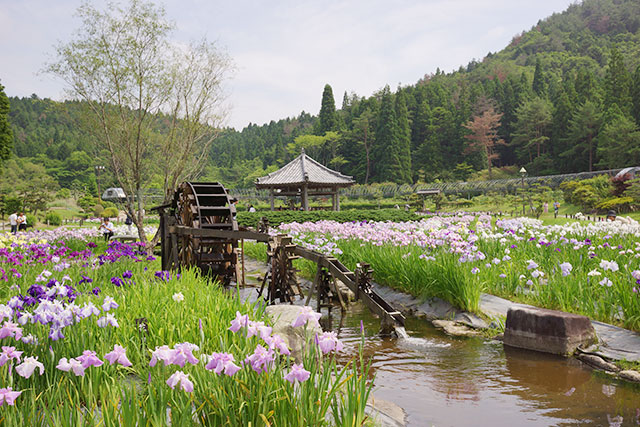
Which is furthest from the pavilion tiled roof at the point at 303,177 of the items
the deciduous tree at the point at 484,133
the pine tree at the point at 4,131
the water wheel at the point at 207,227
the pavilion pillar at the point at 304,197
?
the deciduous tree at the point at 484,133

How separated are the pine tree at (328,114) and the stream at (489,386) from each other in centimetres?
7307

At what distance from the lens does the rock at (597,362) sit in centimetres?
499

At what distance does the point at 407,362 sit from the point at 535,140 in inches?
2316

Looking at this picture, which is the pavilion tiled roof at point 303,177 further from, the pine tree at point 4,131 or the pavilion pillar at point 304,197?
the pine tree at point 4,131

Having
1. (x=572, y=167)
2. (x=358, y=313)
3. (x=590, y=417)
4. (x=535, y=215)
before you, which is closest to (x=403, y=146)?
(x=572, y=167)

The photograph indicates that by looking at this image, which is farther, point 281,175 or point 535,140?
point 535,140

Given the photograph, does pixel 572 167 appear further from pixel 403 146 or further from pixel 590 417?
pixel 590 417

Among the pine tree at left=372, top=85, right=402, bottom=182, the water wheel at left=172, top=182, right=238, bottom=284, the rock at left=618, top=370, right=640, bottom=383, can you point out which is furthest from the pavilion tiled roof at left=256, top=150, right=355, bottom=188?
the pine tree at left=372, top=85, right=402, bottom=182

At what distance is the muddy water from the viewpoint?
4.02 m

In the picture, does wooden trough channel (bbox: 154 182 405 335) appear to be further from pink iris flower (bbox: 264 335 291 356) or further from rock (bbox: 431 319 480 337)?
pink iris flower (bbox: 264 335 291 356)

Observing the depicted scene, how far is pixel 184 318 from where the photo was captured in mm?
4164

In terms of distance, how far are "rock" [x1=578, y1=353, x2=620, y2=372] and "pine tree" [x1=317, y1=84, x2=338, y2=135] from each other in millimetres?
73672

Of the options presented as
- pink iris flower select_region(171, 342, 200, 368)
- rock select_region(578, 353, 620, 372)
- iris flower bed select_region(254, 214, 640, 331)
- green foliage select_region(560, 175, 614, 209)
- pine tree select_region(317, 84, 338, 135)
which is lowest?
rock select_region(578, 353, 620, 372)

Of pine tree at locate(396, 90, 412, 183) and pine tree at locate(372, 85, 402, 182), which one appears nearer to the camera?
pine tree at locate(372, 85, 402, 182)
